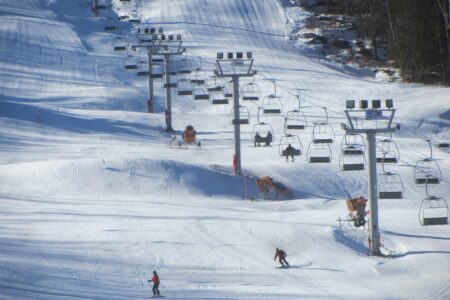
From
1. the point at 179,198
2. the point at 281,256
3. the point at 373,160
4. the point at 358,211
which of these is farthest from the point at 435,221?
the point at 179,198

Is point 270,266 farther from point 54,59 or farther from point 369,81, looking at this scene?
point 54,59

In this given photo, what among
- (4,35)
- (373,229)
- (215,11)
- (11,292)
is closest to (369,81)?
(215,11)

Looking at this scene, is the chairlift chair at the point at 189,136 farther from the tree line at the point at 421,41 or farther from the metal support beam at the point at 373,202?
the tree line at the point at 421,41

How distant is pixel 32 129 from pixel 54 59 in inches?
632

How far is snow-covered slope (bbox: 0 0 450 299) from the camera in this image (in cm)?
1700

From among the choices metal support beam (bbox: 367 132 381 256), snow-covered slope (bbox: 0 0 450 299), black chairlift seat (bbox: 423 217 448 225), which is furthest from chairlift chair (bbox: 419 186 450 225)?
metal support beam (bbox: 367 132 381 256)

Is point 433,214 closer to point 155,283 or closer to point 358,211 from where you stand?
point 358,211

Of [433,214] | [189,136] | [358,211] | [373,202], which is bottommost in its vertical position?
[433,214]

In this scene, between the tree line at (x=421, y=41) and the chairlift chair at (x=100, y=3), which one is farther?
the chairlift chair at (x=100, y=3)

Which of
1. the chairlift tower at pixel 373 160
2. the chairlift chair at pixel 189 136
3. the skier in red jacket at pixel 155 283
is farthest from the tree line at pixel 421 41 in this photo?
the skier in red jacket at pixel 155 283

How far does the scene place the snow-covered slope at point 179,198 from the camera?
17000mm

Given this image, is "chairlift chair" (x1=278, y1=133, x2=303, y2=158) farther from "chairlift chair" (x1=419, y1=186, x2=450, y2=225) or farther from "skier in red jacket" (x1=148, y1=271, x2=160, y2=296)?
"skier in red jacket" (x1=148, y1=271, x2=160, y2=296)

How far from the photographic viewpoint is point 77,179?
2550 centimetres

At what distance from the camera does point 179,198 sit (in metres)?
24.8
